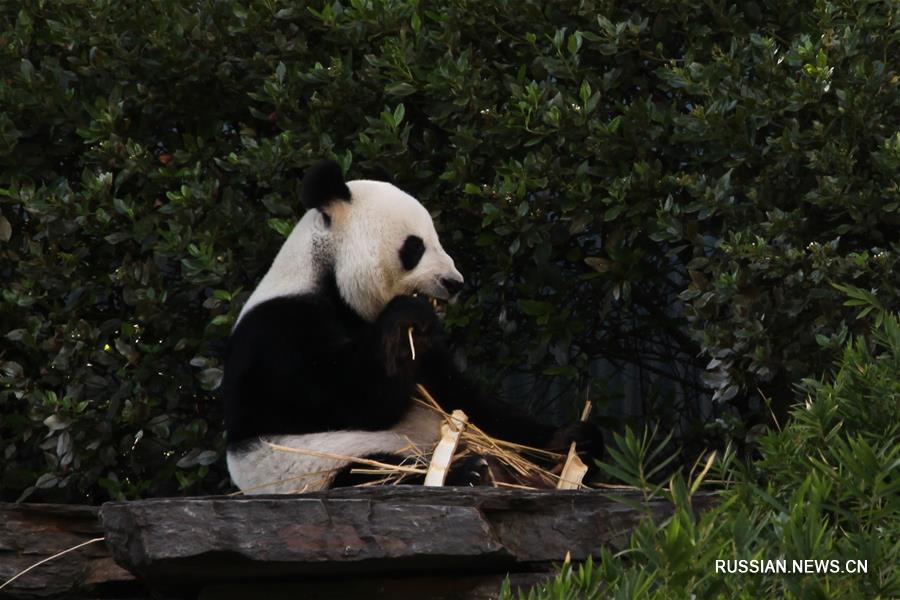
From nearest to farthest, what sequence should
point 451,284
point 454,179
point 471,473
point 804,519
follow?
point 804,519, point 471,473, point 451,284, point 454,179

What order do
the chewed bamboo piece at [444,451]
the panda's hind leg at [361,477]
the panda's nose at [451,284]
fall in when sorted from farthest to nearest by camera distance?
1. the panda's nose at [451,284]
2. the panda's hind leg at [361,477]
3. the chewed bamboo piece at [444,451]

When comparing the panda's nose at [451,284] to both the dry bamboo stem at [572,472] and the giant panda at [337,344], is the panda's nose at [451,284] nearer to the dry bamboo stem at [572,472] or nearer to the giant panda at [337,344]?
the giant panda at [337,344]

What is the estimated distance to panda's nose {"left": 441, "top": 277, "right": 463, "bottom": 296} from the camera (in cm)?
463

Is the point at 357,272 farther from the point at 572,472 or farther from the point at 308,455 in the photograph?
the point at 572,472

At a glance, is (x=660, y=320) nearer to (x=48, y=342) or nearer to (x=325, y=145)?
(x=325, y=145)

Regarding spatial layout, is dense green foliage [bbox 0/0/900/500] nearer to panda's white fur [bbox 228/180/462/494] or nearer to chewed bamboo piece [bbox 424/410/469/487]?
panda's white fur [bbox 228/180/462/494]

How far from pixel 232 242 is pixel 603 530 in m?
2.23

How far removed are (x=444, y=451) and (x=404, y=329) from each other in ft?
1.29

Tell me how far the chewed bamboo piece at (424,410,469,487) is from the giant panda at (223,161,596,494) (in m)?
0.06

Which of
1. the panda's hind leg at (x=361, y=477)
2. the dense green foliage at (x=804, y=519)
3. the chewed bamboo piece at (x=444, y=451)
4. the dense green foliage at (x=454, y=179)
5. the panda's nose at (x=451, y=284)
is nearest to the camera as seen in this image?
the dense green foliage at (x=804, y=519)

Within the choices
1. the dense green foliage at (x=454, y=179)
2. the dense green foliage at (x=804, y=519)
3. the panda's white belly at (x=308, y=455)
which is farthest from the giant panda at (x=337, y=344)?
the dense green foliage at (x=804, y=519)

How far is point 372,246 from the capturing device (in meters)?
4.69

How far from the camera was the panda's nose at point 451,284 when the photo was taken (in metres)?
4.63

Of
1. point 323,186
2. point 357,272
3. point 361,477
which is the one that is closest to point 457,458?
point 361,477
